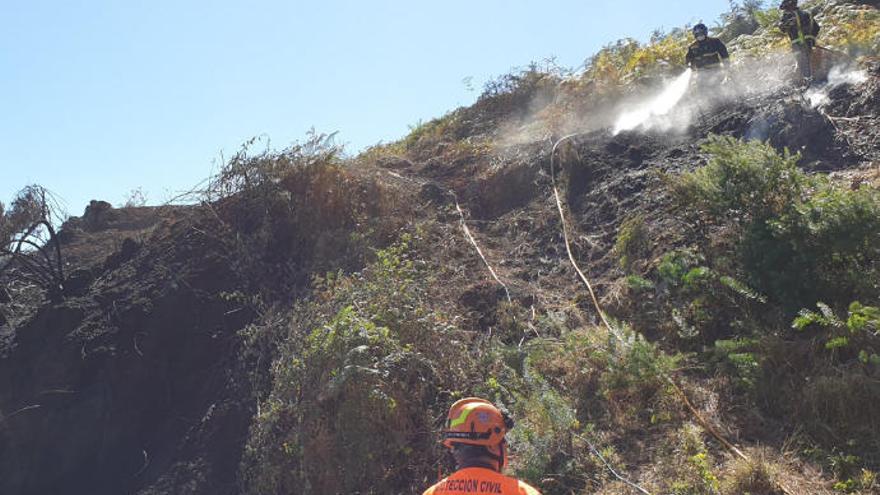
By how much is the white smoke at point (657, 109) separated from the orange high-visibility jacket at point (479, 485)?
7450 mm

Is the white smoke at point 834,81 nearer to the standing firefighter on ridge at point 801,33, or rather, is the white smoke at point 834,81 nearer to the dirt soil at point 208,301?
the dirt soil at point 208,301

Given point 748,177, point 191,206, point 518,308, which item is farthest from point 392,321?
point 191,206

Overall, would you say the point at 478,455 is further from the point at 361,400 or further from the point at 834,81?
the point at 834,81

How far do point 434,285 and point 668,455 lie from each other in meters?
3.72

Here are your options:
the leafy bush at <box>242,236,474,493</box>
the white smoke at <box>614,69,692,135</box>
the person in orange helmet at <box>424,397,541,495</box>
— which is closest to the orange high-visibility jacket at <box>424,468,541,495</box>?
the person in orange helmet at <box>424,397,541,495</box>

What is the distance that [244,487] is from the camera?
716 cm

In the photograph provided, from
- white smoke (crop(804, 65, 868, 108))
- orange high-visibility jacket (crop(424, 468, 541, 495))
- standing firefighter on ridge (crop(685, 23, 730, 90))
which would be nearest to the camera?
orange high-visibility jacket (crop(424, 468, 541, 495))

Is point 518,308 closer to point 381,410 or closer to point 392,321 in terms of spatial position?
point 392,321

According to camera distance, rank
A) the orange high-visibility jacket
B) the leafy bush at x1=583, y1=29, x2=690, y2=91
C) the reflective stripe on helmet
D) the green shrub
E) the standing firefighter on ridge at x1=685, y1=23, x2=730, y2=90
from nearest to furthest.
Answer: the orange high-visibility jacket → the reflective stripe on helmet → the green shrub → the standing firefighter on ridge at x1=685, y1=23, x2=730, y2=90 → the leafy bush at x1=583, y1=29, x2=690, y2=91

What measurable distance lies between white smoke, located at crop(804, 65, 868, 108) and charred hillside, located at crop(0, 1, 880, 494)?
0.03m

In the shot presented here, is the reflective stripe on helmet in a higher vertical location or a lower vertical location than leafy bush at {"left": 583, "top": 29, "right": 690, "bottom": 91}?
lower

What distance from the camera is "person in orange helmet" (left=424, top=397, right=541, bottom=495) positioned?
3.14 meters

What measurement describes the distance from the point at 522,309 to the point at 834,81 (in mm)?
4488

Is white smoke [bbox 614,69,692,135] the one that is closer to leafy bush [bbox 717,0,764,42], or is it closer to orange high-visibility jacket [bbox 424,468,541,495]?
leafy bush [bbox 717,0,764,42]
